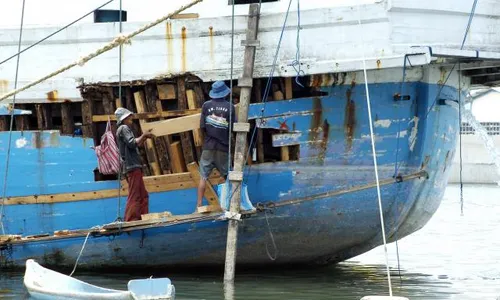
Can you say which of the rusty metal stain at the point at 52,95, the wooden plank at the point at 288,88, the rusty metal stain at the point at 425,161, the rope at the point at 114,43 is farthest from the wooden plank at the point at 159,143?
the rusty metal stain at the point at 425,161

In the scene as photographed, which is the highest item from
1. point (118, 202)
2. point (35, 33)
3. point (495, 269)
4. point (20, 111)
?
point (35, 33)

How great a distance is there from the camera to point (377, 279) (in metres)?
13.8

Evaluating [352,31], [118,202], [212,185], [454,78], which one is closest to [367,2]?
[352,31]

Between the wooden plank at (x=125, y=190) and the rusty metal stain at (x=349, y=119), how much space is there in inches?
53.1

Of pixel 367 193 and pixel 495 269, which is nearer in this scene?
pixel 367 193

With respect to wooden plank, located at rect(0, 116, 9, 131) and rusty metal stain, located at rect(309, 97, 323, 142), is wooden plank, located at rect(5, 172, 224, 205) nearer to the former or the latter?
wooden plank, located at rect(0, 116, 9, 131)

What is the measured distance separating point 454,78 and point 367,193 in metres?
1.64

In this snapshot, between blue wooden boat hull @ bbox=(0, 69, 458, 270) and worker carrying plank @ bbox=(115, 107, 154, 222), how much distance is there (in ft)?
0.81

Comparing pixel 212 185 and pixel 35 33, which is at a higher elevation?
pixel 35 33

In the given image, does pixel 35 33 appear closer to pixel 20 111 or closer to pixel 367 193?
pixel 20 111

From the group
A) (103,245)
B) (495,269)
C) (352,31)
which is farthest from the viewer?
(495,269)

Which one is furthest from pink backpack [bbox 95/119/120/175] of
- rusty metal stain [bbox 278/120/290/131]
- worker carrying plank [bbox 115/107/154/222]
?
rusty metal stain [bbox 278/120/290/131]

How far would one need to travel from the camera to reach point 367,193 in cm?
1316

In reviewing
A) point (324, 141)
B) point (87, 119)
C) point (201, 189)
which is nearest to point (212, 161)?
point (201, 189)
